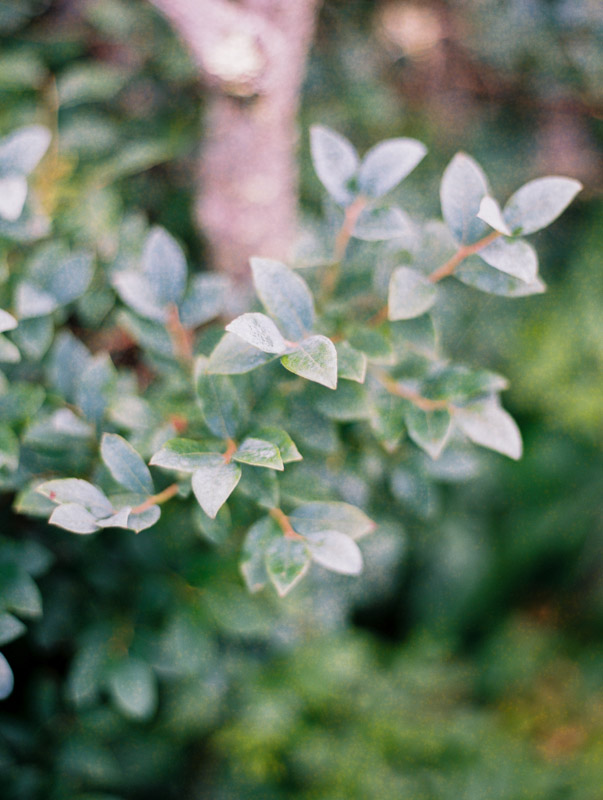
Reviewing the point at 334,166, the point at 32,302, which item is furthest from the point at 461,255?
the point at 32,302

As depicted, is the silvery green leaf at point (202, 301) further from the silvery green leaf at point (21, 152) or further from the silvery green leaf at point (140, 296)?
the silvery green leaf at point (21, 152)

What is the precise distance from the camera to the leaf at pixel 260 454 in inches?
14.3

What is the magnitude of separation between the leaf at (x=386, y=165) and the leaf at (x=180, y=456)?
25cm

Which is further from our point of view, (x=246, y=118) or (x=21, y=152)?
(x=246, y=118)

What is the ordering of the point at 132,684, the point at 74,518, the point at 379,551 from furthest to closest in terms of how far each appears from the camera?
the point at 379,551 → the point at 132,684 → the point at 74,518

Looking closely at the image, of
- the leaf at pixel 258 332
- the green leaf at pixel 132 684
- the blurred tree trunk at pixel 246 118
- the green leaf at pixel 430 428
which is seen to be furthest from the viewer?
the blurred tree trunk at pixel 246 118

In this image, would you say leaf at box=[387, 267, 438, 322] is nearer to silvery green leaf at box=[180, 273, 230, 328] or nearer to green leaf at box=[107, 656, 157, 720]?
silvery green leaf at box=[180, 273, 230, 328]

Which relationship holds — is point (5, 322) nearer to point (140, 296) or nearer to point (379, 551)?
point (140, 296)

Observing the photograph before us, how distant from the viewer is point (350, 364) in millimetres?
408

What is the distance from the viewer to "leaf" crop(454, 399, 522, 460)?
17.5 inches

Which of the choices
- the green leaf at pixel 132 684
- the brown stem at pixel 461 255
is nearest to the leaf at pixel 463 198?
the brown stem at pixel 461 255

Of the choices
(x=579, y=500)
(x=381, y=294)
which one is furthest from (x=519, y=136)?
(x=381, y=294)

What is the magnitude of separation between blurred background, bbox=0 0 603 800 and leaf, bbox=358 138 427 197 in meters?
0.25

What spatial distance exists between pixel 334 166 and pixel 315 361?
0.67 feet
